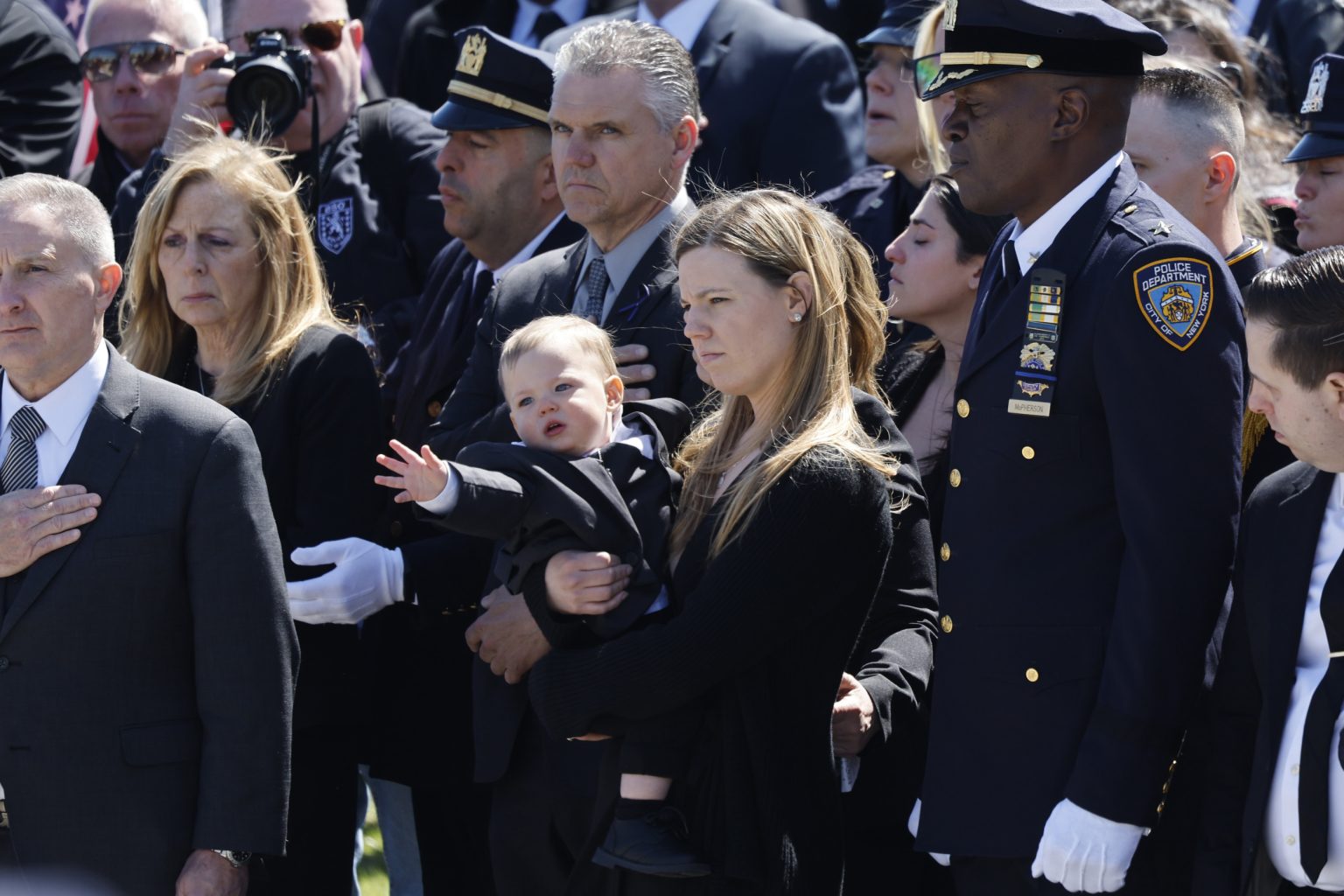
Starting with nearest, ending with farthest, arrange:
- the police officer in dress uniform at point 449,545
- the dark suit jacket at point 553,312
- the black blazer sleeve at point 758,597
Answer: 1. the black blazer sleeve at point 758,597
2. the dark suit jacket at point 553,312
3. the police officer in dress uniform at point 449,545

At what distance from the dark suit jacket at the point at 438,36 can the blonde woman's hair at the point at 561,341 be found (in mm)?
3674

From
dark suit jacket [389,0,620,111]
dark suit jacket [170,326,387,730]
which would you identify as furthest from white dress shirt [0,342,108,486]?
dark suit jacket [389,0,620,111]

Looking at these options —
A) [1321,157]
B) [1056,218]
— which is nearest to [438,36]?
[1321,157]

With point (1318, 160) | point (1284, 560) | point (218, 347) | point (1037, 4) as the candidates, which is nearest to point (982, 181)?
point (1037, 4)

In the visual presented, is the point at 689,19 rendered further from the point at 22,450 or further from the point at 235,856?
the point at 235,856

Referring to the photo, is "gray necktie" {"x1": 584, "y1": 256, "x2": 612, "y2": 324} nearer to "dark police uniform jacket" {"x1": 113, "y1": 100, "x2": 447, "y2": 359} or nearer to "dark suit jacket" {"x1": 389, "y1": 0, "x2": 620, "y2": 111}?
"dark police uniform jacket" {"x1": 113, "y1": 100, "x2": 447, "y2": 359}

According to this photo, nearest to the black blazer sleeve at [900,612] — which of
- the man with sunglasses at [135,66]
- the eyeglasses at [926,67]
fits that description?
the eyeglasses at [926,67]

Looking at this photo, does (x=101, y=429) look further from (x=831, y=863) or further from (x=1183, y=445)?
(x=1183, y=445)

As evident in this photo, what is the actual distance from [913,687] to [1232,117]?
166 centimetres

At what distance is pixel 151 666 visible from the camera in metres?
3.62

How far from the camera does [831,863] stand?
326 centimetres

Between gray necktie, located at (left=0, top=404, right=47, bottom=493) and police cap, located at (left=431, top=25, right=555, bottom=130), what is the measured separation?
1.71 meters

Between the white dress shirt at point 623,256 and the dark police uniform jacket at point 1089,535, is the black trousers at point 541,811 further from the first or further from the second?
the white dress shirt at point 623,256

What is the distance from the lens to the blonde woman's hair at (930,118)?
482 cm
